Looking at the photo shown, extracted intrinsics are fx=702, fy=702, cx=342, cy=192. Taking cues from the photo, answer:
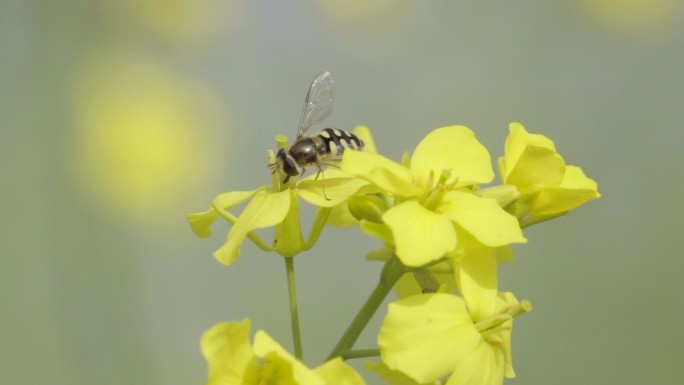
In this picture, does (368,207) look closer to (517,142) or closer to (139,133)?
(517,142)

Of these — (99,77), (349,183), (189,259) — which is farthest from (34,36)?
(349,183)

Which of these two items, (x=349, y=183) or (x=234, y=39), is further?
(x=234, y=39)

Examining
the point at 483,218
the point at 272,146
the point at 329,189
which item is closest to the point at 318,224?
the point at 329,189

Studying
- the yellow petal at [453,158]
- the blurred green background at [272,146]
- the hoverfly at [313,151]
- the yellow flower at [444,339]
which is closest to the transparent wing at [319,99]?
the hoverfly at [313,151]

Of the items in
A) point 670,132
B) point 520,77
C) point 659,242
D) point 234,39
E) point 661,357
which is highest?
point 234,39

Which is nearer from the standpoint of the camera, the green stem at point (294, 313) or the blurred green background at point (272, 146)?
the green stem at point (294, 313)

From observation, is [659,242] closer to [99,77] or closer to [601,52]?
[601,52]

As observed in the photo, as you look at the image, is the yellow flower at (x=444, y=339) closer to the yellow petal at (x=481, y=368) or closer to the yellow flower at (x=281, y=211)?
the yellow petal at (x=481, y=368)
